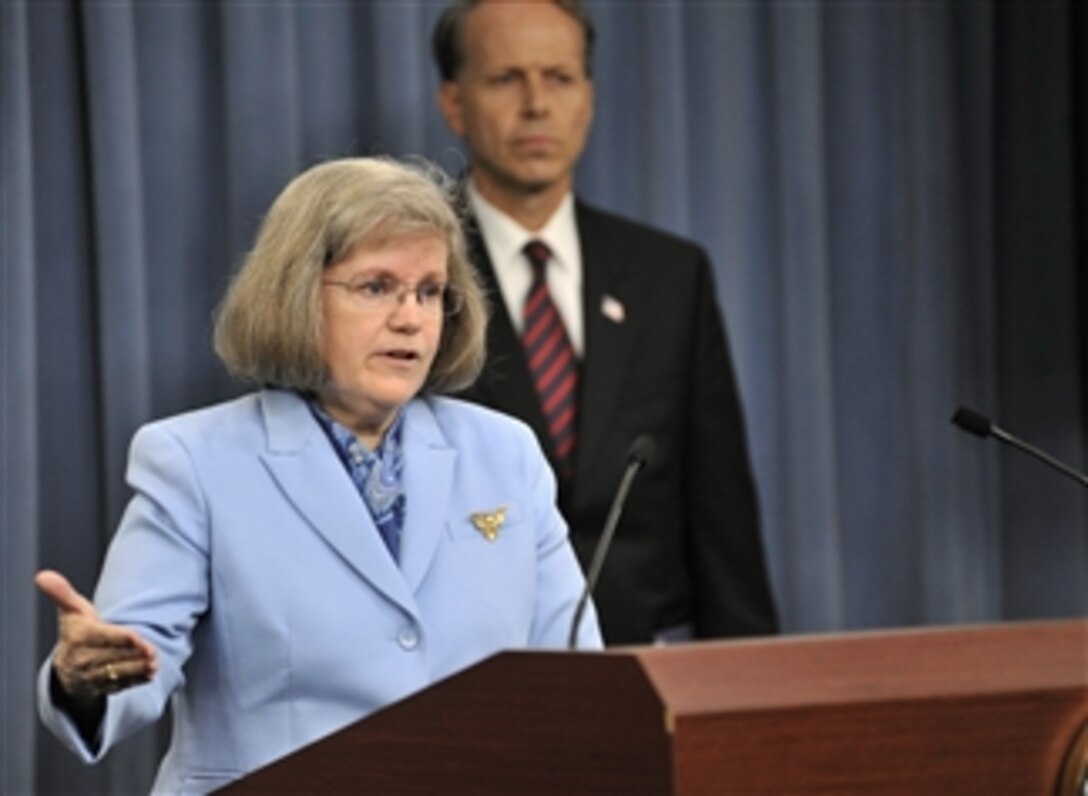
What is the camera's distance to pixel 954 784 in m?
1.63

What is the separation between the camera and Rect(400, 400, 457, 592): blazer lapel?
7.59ft

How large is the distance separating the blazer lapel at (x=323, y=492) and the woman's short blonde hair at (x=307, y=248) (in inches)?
2.0

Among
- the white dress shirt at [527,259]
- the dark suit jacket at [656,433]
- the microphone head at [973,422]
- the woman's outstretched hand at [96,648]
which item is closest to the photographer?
the woman's outstretched hand at [96,648]

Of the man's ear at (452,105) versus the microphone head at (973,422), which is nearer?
the microphone head at (973,422)

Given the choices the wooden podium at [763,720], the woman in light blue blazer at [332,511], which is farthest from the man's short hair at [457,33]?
the wooden podium at [763,720]

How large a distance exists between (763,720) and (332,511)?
84cm

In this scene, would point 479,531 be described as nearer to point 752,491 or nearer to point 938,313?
point 752,491

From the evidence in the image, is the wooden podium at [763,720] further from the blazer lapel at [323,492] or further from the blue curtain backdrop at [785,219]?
the blue curtain backdrop at [785,219]

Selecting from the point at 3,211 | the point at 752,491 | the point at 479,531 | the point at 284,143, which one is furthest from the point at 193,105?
the point at 479,531

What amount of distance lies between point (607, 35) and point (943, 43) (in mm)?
757

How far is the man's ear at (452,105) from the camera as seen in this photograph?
3725mm

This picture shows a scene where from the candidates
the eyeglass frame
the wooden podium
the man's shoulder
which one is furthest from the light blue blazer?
the man's shoulder

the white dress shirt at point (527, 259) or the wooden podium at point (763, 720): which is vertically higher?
the white dress shirt at point (527, 259)

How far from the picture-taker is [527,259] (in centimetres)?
366
